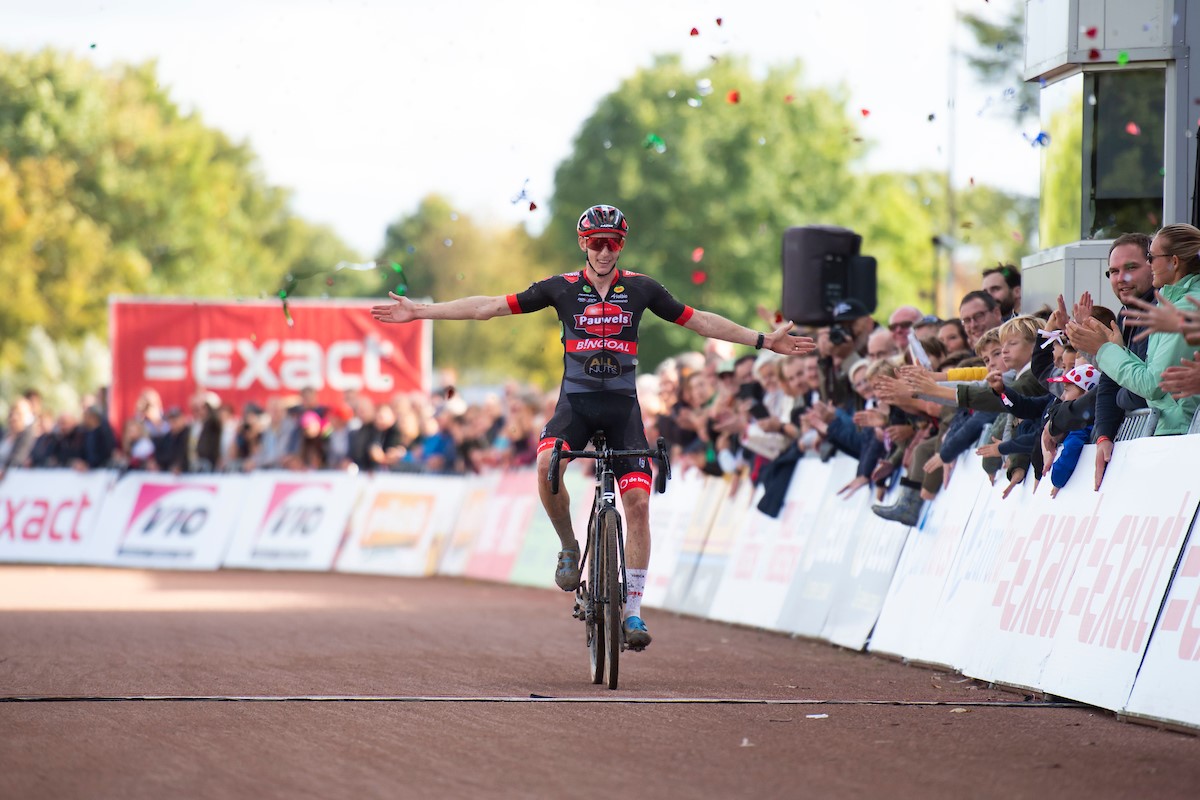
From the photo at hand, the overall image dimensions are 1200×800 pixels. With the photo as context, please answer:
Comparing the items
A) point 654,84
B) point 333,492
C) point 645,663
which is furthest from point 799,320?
point 654,84

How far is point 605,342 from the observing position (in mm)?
10688

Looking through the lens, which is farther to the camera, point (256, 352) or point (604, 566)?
point (256, 352)

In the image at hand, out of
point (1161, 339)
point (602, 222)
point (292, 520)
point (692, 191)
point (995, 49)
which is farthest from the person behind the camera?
point (692, 191)

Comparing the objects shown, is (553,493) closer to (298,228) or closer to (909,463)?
(909,463)

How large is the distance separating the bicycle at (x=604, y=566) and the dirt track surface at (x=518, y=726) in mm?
243

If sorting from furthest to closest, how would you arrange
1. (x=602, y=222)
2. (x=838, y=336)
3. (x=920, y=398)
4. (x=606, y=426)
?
1. (x=838, y=336)
2. (x=920, y=398)
3. (x=606, y=426)
4. (x=602, y=222)

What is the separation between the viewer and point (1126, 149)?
548 inches

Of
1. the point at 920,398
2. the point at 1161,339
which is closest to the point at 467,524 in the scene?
the point at 920,398

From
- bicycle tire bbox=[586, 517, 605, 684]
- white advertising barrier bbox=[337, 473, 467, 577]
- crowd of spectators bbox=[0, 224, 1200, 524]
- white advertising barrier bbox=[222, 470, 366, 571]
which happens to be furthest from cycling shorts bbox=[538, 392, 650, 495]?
white advertising barrier bbox=[222, 470, 366, 571]

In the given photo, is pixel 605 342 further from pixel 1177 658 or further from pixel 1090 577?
pixel 1177 658

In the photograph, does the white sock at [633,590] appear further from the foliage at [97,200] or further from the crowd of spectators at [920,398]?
the foliage at [97,200]

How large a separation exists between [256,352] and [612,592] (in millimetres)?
24714

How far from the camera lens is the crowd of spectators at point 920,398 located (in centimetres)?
944

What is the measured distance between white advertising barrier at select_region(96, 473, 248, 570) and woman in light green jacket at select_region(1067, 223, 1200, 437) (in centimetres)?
2002
